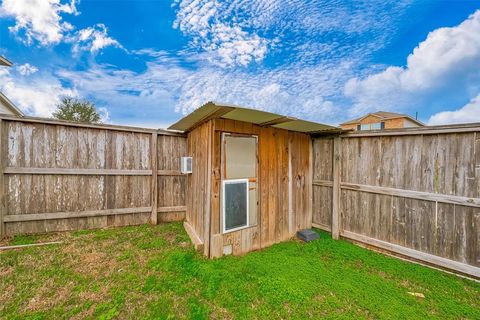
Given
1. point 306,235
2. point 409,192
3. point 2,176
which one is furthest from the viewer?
point 306,235

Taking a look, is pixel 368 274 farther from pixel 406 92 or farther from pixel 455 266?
pixel 406 92

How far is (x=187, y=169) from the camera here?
398 cm

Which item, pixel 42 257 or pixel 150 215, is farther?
pixel 150 215

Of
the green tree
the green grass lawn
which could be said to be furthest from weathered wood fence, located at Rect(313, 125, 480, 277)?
the green tree

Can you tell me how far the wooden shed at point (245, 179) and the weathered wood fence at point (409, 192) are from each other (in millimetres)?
633

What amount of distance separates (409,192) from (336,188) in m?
1.13

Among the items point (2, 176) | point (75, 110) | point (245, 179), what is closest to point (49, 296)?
point (2, 176)

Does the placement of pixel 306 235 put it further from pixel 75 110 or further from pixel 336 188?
pixel 75 110

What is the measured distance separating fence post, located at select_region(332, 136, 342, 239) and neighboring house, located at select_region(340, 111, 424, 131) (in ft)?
51.5

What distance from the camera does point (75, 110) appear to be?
1438 centimetres

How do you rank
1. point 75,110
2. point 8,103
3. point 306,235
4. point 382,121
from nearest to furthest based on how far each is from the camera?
point 306,235
point 8,103
point 75,110
point 382,121

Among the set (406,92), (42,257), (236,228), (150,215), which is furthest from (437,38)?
(42,257)

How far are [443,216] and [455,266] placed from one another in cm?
69

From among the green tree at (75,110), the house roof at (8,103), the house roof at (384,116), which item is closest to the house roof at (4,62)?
the house roof at (8,103)
